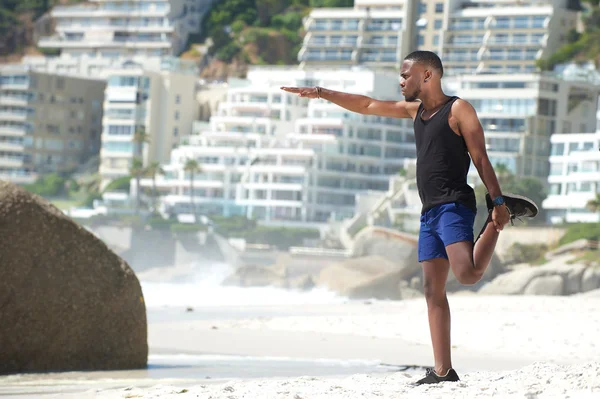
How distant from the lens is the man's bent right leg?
7508mm

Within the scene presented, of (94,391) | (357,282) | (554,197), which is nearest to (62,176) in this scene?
(554,197)

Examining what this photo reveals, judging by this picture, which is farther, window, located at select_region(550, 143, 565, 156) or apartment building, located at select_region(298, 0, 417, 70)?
apartment building, located at select_region(298, 0, 417, 70)

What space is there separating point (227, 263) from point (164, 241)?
273 inches

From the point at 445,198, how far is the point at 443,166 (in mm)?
166

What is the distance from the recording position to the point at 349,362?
42.5ft

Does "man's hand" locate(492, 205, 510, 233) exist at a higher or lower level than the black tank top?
lower

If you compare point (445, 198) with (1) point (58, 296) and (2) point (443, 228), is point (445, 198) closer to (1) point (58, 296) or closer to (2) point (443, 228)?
(2) point (443, 228)

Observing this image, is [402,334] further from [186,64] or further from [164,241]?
[186,64]

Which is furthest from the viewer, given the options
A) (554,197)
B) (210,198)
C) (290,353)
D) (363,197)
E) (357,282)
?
(210,198)

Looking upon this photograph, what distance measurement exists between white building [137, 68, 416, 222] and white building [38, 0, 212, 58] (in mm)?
21539

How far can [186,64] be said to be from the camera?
4281 inches

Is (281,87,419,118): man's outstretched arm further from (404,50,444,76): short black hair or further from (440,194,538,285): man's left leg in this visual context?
(440,194,538,285): man's left leg

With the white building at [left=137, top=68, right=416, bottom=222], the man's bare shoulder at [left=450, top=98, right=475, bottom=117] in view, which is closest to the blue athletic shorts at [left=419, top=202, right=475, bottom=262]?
the man's bare shoulder at [left=450, top=98, right=475, bottom=117]

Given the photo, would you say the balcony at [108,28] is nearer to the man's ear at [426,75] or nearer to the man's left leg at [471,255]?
the man's ear at [426,75]
